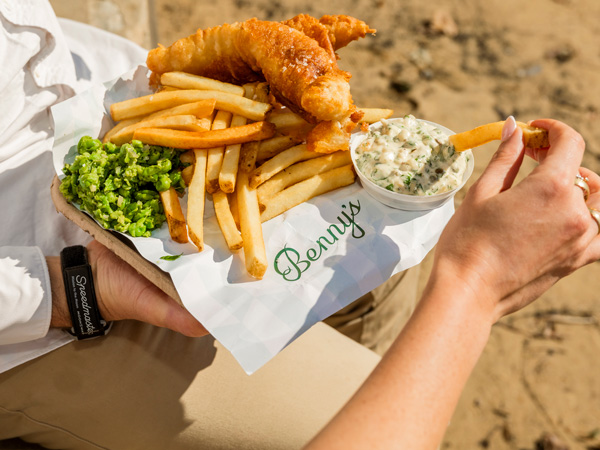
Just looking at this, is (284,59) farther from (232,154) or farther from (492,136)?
(492,136)

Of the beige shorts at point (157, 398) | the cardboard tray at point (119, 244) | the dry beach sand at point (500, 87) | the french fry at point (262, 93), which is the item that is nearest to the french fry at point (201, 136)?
the french fry at point (262, 93)

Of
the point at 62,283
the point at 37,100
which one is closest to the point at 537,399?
the point at 62,283

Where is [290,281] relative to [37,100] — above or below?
below

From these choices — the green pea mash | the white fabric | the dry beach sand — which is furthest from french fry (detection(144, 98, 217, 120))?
the dry beach sand

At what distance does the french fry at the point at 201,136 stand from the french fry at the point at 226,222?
0.25m

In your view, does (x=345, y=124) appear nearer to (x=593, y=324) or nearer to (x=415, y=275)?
(x=415, y=275)

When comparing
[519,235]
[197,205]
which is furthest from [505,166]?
[197,205]

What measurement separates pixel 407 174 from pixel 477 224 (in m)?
0.81

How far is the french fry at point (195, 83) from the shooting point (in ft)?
8.68

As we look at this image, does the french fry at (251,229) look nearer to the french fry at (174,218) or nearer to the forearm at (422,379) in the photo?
the french fry at (174,218)

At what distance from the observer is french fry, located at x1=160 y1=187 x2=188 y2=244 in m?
2.34

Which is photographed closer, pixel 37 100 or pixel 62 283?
pixel 62 283

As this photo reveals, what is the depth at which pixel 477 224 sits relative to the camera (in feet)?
5.96

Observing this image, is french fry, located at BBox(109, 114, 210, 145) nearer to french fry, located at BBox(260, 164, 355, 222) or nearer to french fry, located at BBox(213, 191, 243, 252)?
french fry, located at BBox(213, 191, 243, 252)
